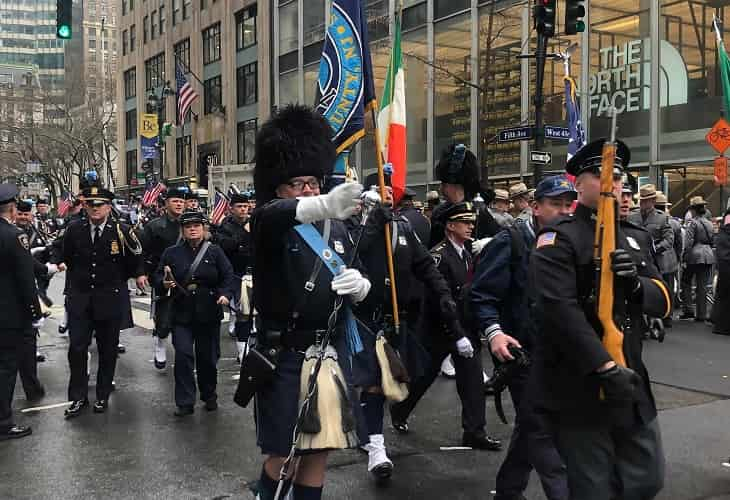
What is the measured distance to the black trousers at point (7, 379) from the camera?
A: 20.2 ft

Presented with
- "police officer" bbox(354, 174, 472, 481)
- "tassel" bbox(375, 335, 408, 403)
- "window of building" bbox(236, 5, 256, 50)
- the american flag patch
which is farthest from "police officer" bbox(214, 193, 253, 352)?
"window of building" bbox(236, 5, 256, 50)

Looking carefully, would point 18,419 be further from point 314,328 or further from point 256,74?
point 256,74

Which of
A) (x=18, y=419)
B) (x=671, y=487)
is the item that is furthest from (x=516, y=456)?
(x=18, y=419)

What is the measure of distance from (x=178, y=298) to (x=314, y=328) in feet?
12.5

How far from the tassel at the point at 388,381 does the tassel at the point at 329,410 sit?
1.10 m

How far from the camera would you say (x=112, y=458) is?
5.61 m

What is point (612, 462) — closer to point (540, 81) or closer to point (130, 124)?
point (540, 81)

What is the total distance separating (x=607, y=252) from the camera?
308cm

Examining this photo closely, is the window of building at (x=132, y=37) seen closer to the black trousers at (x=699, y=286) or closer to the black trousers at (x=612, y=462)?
the black trousers at (x=699, y=286)

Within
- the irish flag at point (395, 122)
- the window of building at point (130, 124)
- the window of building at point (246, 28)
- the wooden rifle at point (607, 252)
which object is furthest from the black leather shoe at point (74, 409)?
the window of building at point (130, 124)

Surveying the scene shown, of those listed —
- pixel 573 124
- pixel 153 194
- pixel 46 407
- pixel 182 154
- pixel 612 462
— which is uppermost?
pixel 182 154

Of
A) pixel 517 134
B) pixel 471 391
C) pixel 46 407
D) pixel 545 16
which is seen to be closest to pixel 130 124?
pixel 517 134

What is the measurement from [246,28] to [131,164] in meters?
22.6

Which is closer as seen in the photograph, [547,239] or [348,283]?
[547,239]
